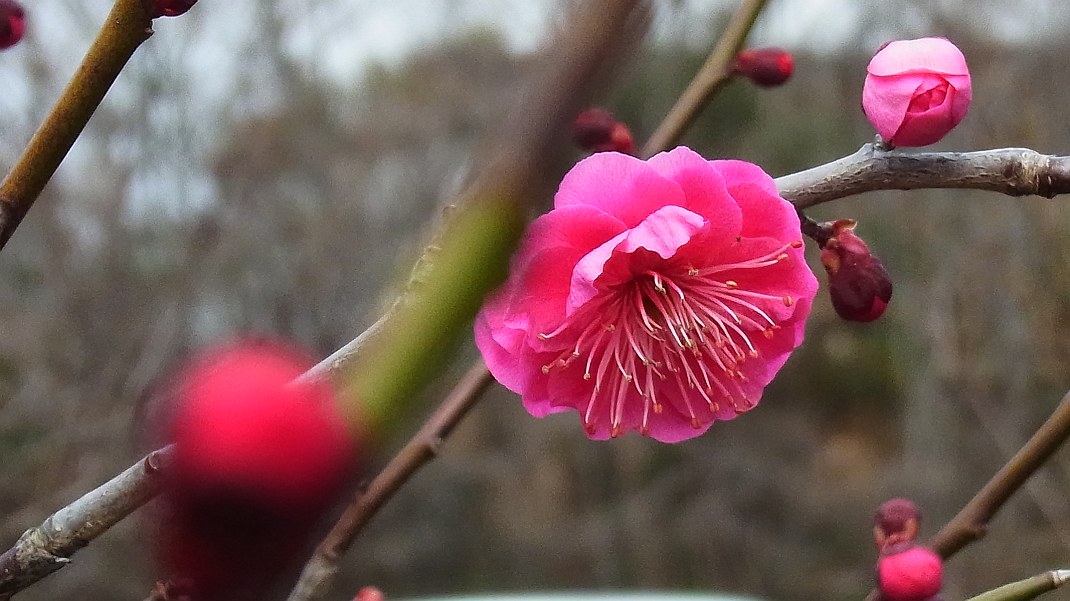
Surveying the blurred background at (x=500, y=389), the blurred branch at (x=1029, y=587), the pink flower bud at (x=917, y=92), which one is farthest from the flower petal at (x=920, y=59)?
the blurred background at (x=500, y=389)

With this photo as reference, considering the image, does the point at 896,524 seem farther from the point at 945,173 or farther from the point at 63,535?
the point at 63,535

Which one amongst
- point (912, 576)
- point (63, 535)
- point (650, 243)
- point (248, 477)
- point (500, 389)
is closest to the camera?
point (248, 477)

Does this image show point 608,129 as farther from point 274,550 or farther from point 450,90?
point 450,90

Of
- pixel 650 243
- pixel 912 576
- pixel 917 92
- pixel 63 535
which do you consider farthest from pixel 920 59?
pixel 63 535

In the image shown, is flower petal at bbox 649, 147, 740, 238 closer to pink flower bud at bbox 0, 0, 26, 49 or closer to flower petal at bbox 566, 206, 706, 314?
flower petal at bbox 566, 206, 706, 314

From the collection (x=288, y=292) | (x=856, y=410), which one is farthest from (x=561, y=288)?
(x=856, y=410)

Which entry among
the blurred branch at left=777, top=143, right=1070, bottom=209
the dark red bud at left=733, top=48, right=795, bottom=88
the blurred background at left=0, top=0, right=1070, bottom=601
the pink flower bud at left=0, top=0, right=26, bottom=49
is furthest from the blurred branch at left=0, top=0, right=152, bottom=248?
the blurred background at left=0, top=0, right=1070, bottom=601
